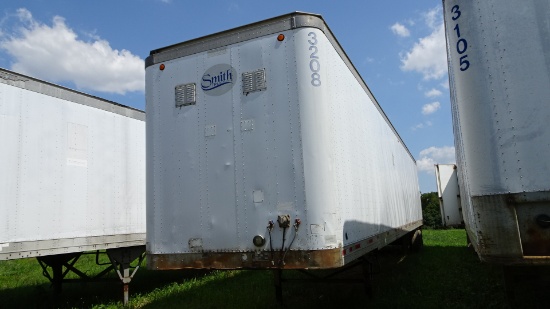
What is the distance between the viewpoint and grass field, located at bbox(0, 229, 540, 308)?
7.12 m

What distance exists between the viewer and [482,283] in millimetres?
8102

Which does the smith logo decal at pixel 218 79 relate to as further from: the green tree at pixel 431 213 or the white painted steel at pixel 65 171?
the green tree at pixel 431 213

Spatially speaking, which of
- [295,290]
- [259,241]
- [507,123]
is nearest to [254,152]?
[259,241]

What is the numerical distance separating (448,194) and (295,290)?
15.4 meters

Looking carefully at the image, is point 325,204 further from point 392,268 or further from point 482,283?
point 392,268

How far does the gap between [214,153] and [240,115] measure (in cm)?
57

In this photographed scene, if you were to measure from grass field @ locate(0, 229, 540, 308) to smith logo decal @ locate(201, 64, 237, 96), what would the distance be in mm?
3677

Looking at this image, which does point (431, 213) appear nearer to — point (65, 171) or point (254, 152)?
point (65, 171)

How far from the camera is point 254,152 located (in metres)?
4.77

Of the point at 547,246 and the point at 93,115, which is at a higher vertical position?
the point at 93,115

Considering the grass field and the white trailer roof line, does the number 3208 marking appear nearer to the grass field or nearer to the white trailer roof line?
the white trailer roof line

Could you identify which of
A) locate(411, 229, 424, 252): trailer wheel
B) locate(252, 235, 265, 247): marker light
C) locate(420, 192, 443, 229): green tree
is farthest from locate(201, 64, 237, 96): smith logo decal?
locate(420, 192, 443, 229): green tree

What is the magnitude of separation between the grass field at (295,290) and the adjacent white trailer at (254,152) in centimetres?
246

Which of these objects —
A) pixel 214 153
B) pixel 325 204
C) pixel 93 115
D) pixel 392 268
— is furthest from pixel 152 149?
pixel 392 268
